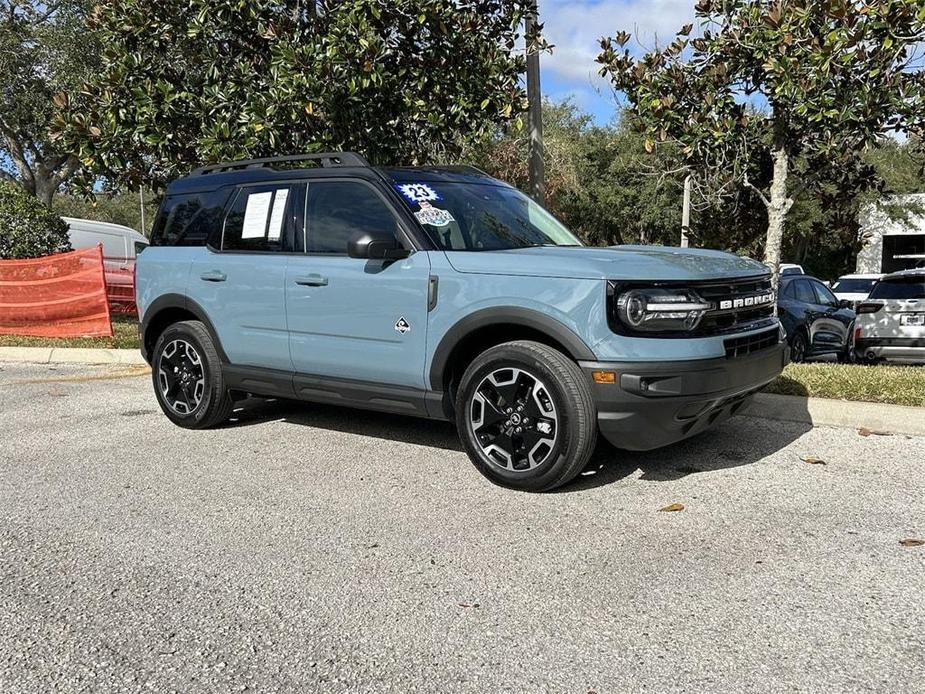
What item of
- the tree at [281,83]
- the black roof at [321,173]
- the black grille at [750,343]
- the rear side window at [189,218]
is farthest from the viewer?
the tree at [281,83]

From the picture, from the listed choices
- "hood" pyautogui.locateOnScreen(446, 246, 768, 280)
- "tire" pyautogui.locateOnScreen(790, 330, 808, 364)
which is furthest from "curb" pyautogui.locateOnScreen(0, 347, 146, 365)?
"tire" pyautogui.locateOnScreen(790, 330, 808, 364)

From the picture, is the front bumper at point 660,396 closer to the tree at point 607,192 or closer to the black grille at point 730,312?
the black grille at point 730,312

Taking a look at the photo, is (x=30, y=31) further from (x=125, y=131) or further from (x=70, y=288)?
(x=125, y=131)

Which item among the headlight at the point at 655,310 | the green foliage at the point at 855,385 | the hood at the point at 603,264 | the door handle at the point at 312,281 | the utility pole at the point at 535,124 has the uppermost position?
the utility pole at the point at 535,124

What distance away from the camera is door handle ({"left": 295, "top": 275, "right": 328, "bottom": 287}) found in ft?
16.9

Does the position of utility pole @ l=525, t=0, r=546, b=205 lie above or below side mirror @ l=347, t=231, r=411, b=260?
above

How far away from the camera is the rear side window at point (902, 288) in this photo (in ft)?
29.6

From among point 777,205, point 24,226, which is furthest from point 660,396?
point 24,226

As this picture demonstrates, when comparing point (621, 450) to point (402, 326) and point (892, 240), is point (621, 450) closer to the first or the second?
point (402, 326)

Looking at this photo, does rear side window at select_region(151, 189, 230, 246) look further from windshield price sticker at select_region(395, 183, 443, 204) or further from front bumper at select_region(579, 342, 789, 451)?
front bumper at select_region(579, 342, 789, 451)

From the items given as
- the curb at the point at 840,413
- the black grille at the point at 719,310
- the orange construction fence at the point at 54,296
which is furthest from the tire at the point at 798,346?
the orange construction fence at the point at 54,296

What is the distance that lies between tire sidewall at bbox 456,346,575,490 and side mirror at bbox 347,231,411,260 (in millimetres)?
827

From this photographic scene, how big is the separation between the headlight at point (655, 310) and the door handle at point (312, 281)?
6.50ft

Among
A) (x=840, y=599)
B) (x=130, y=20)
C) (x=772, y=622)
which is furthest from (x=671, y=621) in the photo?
(x=130, y=20)
